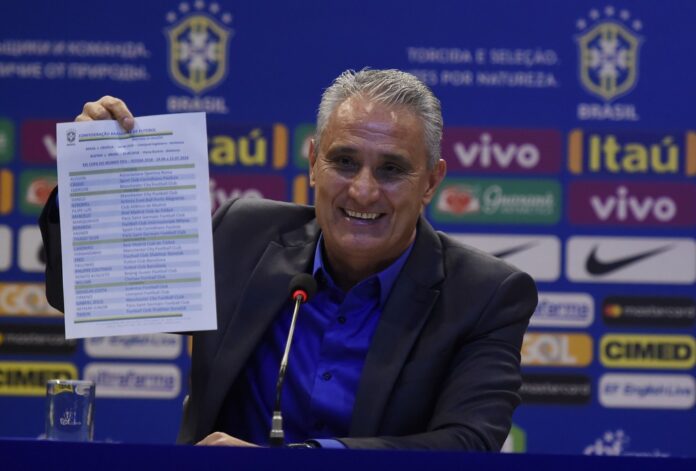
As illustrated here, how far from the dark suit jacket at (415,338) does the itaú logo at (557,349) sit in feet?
6.61

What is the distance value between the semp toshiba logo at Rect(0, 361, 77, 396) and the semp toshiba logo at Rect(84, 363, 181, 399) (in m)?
0.15

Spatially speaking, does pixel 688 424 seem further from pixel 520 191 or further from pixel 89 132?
pixel 89 132

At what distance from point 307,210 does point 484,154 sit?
1.98m

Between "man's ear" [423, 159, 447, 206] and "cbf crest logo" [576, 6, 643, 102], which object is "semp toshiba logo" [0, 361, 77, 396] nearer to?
"man's ear" [423, 159, 447, 206]

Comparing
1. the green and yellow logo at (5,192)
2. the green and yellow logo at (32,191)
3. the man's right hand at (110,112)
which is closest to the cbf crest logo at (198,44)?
the green and yellow logo at (32,191)

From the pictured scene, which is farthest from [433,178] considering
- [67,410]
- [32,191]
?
[32,191]

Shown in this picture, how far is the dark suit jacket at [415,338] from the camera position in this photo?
8.62 ft

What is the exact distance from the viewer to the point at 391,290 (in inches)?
111

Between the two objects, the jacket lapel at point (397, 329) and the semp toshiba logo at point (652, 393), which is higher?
the jacket lapel at point (397, 329)

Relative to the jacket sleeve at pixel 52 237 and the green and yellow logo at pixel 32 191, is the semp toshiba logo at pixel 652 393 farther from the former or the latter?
the jacket sleeve at pixel 52 237

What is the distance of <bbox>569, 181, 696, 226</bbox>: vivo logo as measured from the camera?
4.89 meters

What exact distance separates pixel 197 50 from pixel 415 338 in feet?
8.64

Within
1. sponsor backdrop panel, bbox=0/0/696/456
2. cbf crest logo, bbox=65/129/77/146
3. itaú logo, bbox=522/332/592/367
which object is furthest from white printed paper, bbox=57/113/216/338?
itaú logo, bbox=522/332/592/367

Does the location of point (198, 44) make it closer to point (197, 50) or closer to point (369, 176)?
point (197, 50)
